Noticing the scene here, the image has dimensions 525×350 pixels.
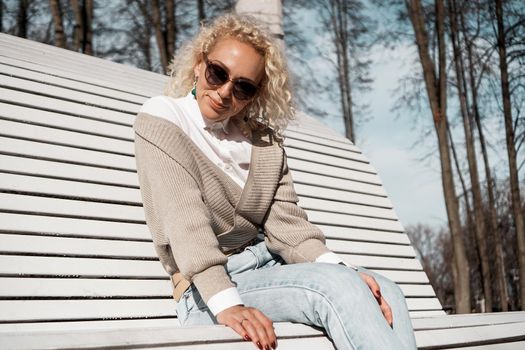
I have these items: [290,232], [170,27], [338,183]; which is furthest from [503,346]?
[170,27]

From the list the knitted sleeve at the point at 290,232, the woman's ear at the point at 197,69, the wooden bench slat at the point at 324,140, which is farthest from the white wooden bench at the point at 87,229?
the woman's ear at the point at 197,69

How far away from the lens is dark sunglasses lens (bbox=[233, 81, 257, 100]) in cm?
251

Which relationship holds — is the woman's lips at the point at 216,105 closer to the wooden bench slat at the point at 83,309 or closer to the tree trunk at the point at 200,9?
the wooden bench slat at the point at 83,309

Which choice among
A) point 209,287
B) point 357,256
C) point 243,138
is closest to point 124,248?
point 243,138

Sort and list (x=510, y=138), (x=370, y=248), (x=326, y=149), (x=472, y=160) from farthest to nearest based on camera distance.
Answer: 1. (x=472, y=160)
2. (x=510, y=138)
3. (x=326, y=149)
4. (x=370, y=248)

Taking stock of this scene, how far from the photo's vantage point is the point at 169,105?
8.14ft

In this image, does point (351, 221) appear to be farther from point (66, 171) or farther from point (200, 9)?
point (200, 9)

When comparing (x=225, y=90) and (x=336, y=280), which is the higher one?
(x=225, y=90)

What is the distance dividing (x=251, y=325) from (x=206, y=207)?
20.2 inches

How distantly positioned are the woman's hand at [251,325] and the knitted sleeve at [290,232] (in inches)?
24.3

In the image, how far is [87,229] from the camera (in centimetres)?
343

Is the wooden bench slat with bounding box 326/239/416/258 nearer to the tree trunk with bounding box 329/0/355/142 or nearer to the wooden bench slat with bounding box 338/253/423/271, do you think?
the wooden bench slat with bounding box 338/253/423/271

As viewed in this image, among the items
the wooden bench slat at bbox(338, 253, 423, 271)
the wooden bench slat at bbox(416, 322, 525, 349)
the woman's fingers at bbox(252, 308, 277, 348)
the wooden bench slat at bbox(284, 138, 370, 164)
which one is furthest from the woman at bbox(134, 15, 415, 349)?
the wooden bench slat at bbox(284, 138, 370, 164)

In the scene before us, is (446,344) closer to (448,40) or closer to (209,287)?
(209,287)
